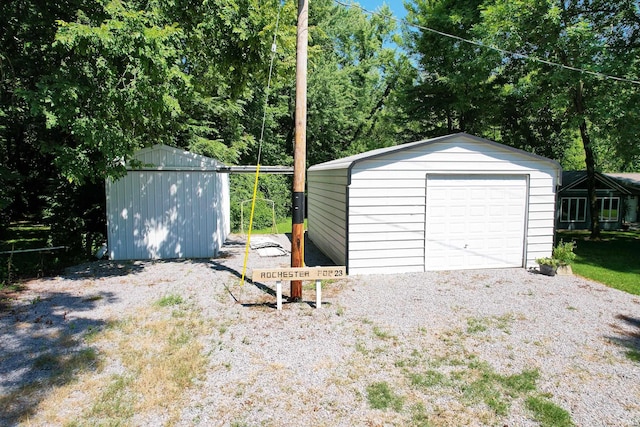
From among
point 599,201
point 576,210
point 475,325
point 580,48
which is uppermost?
point 580,48

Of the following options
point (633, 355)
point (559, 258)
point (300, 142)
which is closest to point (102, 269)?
point (300, 142)

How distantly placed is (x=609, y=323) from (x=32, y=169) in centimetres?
2493

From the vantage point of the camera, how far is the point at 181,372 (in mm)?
4301

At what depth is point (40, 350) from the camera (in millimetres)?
4875

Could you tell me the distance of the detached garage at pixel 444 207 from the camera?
8.62 m

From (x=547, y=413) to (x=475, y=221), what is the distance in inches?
239

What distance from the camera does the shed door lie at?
29.6 feet

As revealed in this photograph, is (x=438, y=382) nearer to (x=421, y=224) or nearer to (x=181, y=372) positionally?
(x=181, y=372)

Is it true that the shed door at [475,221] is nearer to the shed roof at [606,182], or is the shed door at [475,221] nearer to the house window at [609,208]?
the shed roof at [606,182]

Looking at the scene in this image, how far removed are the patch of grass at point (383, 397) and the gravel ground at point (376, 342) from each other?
0.04 metres

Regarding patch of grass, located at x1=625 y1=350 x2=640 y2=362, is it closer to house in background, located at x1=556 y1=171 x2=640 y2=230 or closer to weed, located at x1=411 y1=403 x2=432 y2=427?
weed, located at x1=411 y1=403 x2=432 y2=427

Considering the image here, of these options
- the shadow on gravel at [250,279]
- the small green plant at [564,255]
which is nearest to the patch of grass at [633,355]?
the small green plant at [564,255]

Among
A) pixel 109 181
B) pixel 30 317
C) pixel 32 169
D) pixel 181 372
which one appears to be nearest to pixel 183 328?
pixel 181 372

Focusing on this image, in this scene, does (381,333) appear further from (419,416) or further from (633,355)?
(633,355)
